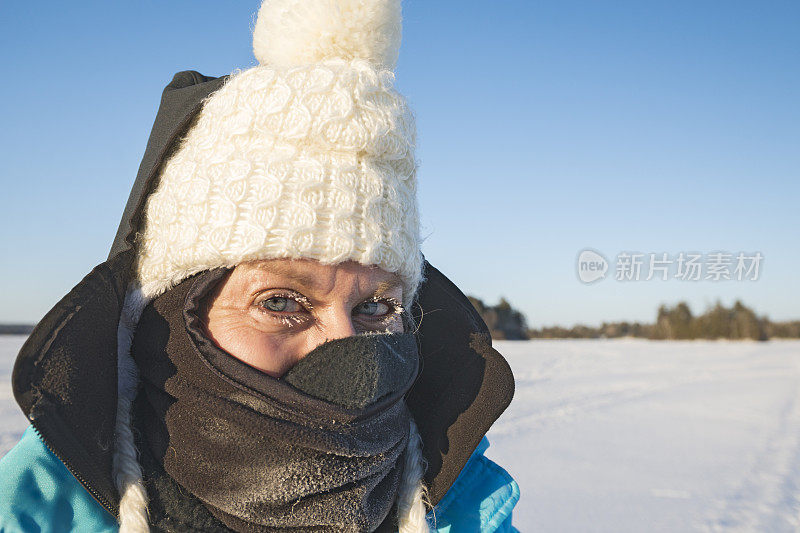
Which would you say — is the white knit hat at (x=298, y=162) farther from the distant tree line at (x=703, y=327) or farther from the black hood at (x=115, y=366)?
the distant tree line at (x=703, y=327)

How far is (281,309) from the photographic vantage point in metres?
1.29

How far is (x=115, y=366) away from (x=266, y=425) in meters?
0.35

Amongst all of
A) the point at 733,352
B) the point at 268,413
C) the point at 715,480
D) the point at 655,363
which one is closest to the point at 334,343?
the point at 268,413

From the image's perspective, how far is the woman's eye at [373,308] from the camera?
1.45 m

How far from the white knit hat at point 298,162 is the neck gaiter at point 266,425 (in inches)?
5.1

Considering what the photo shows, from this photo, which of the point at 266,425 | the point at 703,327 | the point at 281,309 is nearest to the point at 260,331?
the point at 281,309

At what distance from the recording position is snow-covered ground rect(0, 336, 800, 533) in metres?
3.52

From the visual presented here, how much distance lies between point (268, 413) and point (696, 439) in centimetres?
574

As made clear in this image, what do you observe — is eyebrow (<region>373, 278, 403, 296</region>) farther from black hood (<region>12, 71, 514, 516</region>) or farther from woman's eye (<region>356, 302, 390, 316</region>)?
black hood (<region>12, 71, 514, 516</region>)

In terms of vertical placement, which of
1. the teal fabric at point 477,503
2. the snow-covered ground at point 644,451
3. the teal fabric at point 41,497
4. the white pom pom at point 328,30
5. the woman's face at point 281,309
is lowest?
the snow-covered ground at point 644,451

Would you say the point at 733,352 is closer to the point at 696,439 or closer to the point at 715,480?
the point at 696,439

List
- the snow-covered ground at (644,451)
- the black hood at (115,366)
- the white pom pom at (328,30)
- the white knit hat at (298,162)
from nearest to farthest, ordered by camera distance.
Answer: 1. the black hood at (115,366)
2. the white knit hat at (298,162)
3. the white pom pom at (328,30)
4. the snow-covered ground at (644,451)

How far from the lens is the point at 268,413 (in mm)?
1133

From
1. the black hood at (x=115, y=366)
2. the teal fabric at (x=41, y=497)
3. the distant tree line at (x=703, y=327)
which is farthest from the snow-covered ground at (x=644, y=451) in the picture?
the distant tree line at (x=703, y=327)
